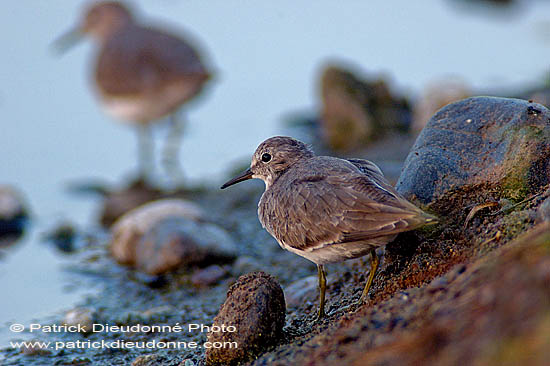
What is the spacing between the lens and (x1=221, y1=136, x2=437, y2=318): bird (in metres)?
3.82

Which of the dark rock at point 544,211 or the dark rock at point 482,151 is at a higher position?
the dark rock at point 482,151

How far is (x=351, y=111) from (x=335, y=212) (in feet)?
19.0

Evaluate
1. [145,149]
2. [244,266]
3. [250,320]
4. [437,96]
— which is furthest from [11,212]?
[437,96]

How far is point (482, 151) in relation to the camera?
13.9ft

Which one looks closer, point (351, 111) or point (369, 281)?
point (369, 281)

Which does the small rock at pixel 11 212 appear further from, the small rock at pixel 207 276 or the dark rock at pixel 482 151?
the dark rock at pixel 482 151

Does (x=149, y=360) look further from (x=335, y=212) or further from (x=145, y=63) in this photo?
(x=145, y=63)

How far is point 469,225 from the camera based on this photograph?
399 centimetres

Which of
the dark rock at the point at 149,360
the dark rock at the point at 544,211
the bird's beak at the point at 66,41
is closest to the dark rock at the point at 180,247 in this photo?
the dark rock at the point at 149,360

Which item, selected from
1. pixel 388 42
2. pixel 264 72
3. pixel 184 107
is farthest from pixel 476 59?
pixel 184 107

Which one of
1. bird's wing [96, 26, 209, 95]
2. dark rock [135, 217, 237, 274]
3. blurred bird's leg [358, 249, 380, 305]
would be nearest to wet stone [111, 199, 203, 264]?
dark rock [135, 217, 237, 274]

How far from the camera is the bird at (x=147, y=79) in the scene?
31.4ft

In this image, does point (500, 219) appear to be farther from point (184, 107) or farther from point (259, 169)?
point (184, 107)

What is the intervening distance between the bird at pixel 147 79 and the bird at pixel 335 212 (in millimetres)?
5338
